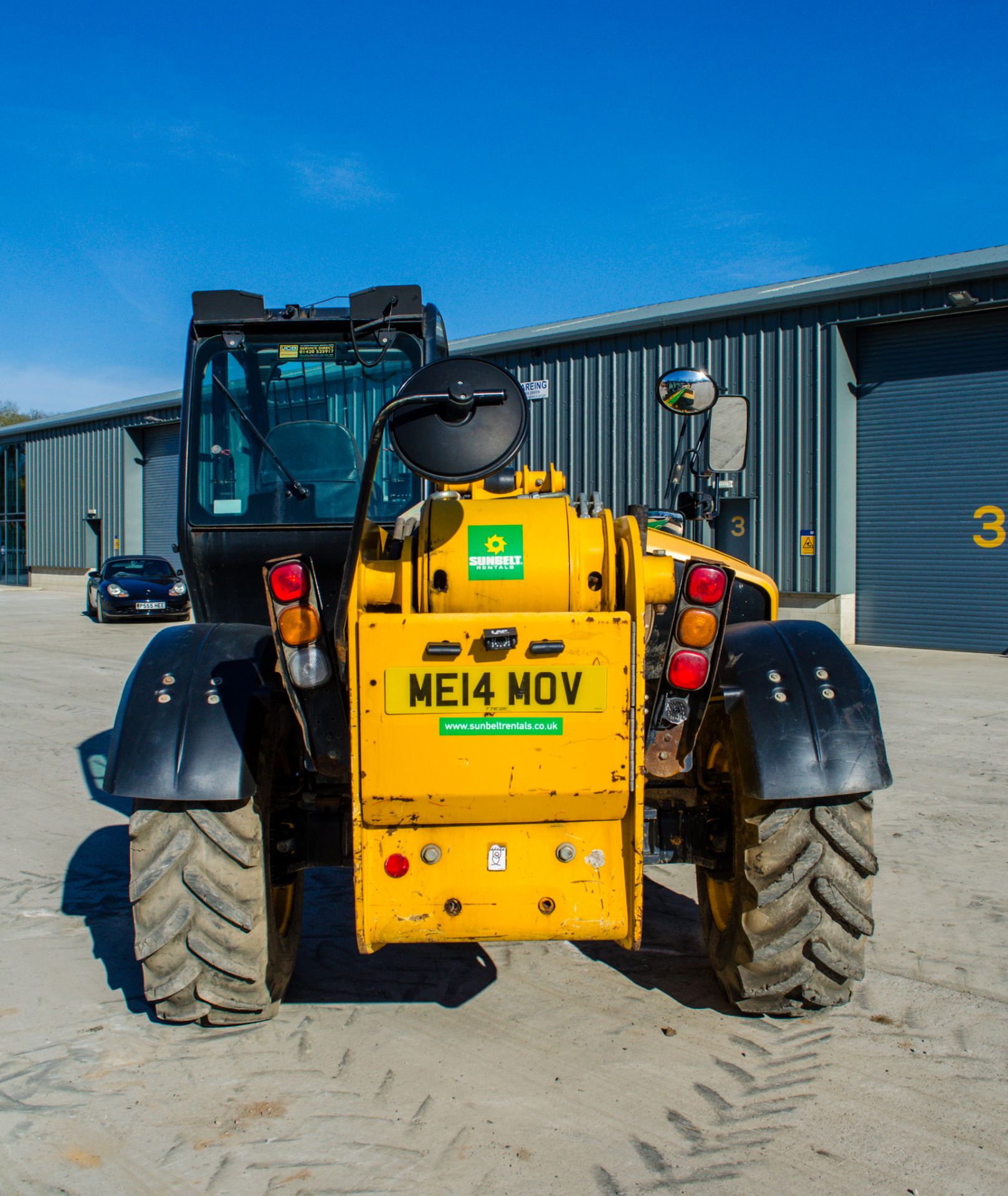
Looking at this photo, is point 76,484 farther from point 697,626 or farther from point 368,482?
point 697,626

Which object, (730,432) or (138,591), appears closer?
(730,432)

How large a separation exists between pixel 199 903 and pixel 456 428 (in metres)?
1.75

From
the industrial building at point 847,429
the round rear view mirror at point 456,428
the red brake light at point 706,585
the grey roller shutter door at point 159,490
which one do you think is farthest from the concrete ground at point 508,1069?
the grey roller shutter door at point 159,490

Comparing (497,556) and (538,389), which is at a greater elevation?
(538,389)

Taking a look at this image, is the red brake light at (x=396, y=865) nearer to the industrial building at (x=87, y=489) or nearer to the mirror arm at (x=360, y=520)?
the mirror arm at (x=360, y=520)

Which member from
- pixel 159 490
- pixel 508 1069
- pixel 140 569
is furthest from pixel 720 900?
pixel 159 490

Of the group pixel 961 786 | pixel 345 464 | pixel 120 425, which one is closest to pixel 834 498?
pixel 961 786

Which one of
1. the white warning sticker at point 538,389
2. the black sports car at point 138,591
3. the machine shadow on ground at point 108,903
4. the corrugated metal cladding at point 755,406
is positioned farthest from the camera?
the black sports car at point 138,591

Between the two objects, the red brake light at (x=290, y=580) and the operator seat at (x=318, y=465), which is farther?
the operator seat at (x=318, y=465)

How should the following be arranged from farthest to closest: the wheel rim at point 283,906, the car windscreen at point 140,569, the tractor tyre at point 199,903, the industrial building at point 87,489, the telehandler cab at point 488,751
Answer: the industrial building at point 87,489, the car windscreen at point 140,569, the wheel rim at point 283,906, the tractor tyre at point 199,903, the telehandler cab at point 488,751

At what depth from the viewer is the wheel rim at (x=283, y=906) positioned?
3.74 meters

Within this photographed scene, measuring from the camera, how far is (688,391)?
447cm

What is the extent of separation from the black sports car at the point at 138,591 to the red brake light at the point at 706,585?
18.8 m

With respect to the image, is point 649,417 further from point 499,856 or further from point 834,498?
point 499,856
